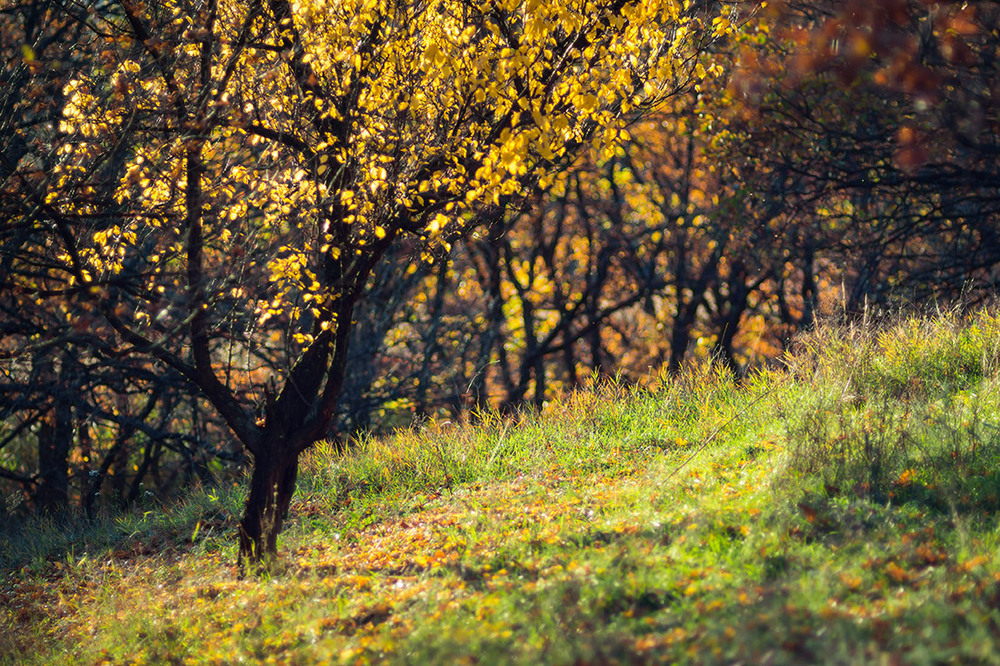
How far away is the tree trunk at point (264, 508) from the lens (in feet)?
21.3

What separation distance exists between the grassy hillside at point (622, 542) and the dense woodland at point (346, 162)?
2.50 feet

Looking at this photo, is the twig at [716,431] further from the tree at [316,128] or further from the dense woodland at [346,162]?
the tree at [316,128]

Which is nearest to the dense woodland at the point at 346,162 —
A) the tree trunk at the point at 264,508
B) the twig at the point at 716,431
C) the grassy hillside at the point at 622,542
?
the tree trunk at the point at 264,508

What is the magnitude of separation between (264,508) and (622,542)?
8.70 feet

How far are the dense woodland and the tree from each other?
0.03 m

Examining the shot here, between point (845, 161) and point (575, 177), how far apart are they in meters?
6.20

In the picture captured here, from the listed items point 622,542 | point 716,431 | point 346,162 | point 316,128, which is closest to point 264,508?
point 346,162

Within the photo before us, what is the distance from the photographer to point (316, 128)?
21.9 feet

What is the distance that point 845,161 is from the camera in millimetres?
9961

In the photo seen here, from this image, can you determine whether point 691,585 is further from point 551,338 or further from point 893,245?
point 551,338

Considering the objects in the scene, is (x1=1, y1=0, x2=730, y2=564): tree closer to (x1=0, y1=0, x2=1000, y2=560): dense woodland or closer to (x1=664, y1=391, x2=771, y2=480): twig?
(x1=0, y1=0, x2=1000, y2=560): dense woodland

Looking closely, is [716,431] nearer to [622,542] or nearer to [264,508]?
[622,542]

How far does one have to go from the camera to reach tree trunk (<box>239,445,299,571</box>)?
649 centimetres

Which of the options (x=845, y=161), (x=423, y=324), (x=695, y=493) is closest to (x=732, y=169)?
(x=845, y=161)
